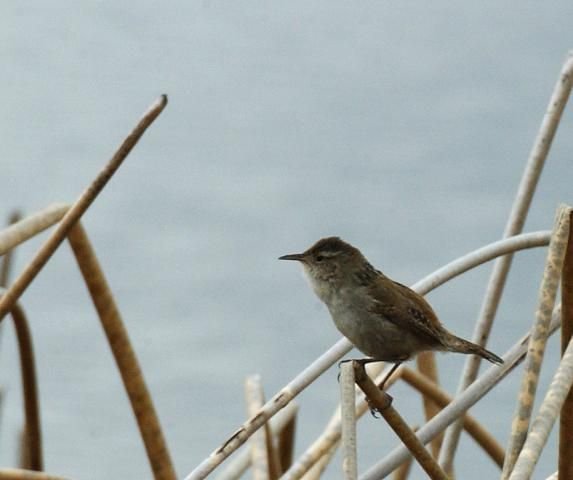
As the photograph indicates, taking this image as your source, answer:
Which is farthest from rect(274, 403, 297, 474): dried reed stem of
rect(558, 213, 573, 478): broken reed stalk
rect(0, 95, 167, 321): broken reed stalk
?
rect(558, 213, 573, 478): broken reed stalk

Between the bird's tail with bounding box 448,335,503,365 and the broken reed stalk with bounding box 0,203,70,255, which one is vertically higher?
the broken reed stalk with bounding box 0,203,70,255

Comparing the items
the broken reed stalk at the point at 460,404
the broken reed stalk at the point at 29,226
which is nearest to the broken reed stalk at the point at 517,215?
the broken reed stalk at the point at 460,404

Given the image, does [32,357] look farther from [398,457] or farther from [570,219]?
[570,219]

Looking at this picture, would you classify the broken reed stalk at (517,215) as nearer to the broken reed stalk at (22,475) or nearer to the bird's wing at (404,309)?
the bird's wing at (404,309)

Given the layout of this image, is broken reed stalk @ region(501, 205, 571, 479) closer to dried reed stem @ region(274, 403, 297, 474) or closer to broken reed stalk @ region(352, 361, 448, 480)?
broken reed stalk @ region(352, 361, 448, 480)

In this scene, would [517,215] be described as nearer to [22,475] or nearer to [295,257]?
[295,257]

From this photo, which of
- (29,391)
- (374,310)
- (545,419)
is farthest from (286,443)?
(545,419)

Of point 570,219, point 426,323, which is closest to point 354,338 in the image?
point 426,323
